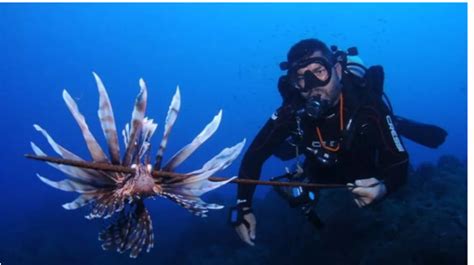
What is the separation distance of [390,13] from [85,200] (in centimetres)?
6501

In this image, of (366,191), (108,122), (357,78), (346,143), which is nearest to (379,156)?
(346,143)

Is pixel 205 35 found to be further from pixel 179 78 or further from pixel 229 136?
pixel 229 136

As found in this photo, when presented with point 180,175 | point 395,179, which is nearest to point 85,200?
point 180,175

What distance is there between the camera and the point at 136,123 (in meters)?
1.85

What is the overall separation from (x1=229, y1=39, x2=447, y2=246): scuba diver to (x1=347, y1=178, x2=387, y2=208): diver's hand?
37cm

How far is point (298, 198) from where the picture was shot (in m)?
3.35

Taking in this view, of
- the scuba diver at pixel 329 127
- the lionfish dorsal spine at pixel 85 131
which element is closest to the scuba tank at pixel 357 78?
the scuba diver at pixel 329 127

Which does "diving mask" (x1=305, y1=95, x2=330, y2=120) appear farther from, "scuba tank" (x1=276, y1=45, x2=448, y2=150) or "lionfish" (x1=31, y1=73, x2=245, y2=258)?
"lionfish" (x1=31, y1=73, x2=245, y2=258)

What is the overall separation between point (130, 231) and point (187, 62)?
251 ft

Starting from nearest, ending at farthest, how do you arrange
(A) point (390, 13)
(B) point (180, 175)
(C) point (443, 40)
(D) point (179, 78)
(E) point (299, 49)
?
(B) point (180, 175) < (E) point (299, 49) < (A) point (390, 13) < (C) point (443, 40) < (D) point (179, 78)

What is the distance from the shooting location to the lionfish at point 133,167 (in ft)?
5.96

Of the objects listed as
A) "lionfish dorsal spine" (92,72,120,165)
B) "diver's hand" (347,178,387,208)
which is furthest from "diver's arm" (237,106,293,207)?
"lionfish dorsal spine" (92,72,120,165)

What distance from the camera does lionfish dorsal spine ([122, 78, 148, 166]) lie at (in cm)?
181

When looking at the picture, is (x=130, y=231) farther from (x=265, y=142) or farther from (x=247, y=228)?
(x=265, y=142)
